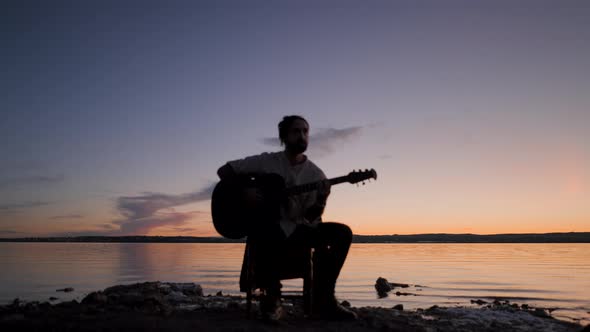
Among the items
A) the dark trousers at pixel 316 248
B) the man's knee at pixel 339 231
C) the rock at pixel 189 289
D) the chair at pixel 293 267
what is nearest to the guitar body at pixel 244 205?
the dark trousers at pixel 316 248

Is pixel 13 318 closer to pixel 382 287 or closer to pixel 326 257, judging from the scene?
pixel 326 257

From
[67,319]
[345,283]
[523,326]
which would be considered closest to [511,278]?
[345,283]

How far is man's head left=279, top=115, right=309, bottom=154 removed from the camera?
646 cm

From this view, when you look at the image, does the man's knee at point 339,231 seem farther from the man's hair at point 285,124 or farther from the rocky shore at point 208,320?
the man's hair at point 285,124

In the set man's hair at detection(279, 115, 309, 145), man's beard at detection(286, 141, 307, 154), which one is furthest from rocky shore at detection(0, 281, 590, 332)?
man's hair at detection(279, 115, 309, 145)

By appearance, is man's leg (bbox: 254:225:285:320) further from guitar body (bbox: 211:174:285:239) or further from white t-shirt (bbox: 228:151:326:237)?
white t-shirt (bbox: 228:151:326:237)

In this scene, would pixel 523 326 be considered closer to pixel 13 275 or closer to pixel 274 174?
pixel 274 174

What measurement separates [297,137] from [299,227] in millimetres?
1239

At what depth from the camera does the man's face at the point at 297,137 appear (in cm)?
646

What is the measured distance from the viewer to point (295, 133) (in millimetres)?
6469

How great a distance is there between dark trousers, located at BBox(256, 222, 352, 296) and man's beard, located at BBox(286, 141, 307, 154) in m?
1.06

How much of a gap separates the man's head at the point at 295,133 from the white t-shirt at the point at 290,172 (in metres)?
0.22

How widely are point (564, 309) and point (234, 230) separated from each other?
8.95 m

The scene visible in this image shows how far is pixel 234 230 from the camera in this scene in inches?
262
